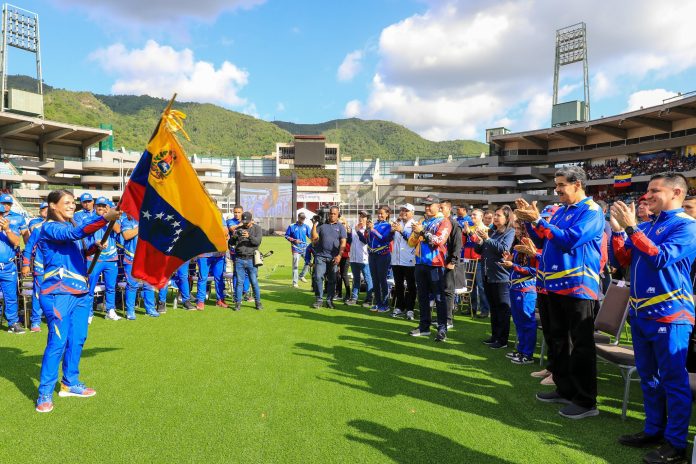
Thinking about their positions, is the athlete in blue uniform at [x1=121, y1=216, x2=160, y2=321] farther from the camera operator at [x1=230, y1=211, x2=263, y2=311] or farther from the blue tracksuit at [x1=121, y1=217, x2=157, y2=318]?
the camera operator at [x1=230, y1=211, x2=263, y2=311]

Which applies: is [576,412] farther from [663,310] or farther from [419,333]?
[419,333]

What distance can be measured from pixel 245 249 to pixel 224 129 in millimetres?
144301

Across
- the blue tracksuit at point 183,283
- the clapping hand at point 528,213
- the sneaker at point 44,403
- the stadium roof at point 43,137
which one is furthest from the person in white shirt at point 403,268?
the stadium roof at point 43,137

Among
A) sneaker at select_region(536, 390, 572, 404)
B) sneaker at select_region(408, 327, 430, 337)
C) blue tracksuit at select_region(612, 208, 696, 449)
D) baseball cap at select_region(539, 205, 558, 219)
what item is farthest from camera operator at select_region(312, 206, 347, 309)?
blue tracksuit at select_region(612, 208, 696, 449)

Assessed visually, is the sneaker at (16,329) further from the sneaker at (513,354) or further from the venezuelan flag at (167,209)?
the sneaker at (513,354)

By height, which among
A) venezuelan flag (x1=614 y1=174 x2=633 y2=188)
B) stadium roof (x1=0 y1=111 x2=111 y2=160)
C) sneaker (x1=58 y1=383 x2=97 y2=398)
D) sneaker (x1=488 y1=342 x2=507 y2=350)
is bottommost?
sneaker (x1=488 y1=342 x2=507 y2=350)

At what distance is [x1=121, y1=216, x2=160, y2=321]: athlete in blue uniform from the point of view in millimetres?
8211

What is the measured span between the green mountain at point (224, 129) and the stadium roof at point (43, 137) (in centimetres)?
3441

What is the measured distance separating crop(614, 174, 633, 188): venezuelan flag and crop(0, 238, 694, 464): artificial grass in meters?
41.4

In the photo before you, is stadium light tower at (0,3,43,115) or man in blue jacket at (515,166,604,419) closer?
man in blue jacket at (515,166,604,419)

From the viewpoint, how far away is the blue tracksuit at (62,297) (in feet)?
14.1

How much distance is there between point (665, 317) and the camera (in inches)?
136

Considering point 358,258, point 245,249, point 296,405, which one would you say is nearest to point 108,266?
point 245,249

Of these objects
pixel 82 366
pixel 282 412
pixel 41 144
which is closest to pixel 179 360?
pixel 82 366
